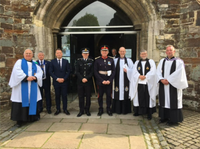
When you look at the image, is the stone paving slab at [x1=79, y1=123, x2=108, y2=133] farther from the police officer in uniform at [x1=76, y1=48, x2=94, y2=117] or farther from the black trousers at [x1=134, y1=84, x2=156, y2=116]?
the black trousers at [x1=134, y1=84, x2=156, y2=116]

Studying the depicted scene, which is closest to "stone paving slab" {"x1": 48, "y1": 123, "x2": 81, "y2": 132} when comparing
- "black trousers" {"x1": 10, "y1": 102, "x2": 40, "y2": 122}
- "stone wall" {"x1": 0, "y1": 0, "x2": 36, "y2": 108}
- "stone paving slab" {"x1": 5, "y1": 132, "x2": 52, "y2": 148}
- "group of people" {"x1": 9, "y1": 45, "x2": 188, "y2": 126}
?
"stone paving slab" {"x1": 5, "y1": 132, "x2": 52, "y2": 148}

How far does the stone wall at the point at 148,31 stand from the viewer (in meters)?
5.04

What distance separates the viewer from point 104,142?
3070 mm

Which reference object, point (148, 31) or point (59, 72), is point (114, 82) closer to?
point (59, 72)

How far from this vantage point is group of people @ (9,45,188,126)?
3799 mm

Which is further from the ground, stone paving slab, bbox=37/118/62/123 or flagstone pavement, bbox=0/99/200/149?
stone paving slab, bbox=37/118/62/123

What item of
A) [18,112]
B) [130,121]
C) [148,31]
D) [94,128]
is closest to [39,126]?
[18,112]

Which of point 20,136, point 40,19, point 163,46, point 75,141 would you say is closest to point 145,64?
point 163,46

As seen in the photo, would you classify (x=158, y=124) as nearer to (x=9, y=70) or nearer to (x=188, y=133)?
(x=188, y=133)

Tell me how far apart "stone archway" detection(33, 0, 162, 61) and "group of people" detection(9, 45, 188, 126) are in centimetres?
116

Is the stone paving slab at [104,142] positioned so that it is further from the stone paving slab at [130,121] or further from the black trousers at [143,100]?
the black trousers at [143,100]

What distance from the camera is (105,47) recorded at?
4430 millimetres

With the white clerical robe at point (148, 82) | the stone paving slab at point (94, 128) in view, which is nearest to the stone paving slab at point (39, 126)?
the stone paving slab at point (94, 128)

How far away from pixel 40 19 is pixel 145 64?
3.56 meters
